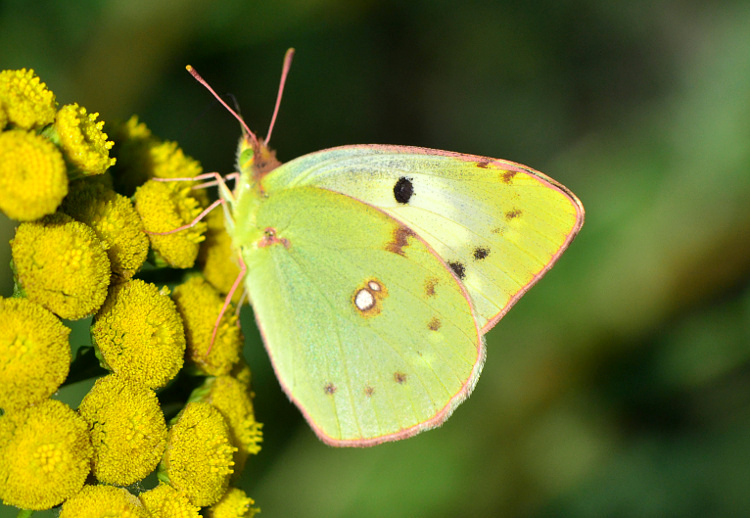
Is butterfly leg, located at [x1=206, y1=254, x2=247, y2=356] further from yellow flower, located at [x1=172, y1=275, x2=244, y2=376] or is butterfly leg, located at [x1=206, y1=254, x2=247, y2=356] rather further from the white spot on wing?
the white spot on wing

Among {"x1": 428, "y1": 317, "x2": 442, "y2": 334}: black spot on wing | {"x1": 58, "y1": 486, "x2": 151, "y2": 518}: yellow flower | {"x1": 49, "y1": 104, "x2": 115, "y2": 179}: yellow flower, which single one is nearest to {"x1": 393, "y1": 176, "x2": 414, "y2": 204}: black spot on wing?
{"x1": 428, "y1": 317, "x2": 442, "y2": 334}: black spot on wing

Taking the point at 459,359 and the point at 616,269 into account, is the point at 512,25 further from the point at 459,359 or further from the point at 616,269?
the point at 459,359

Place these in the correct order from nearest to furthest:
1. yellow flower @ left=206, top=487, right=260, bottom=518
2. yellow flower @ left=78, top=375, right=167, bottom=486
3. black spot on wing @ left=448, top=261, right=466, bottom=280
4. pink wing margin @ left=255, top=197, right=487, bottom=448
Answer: yellow flower @ left=78, top=375, right=167, bottom=486 < yellow flower @ left=206, top=487, right=260, bottom=518 < pink wing margin @ left=255, top=197, right=487, bottom=448 < black spot on wing @ left=448, top=261, right=466, bottom=280

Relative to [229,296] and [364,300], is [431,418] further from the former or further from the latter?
[229,296]

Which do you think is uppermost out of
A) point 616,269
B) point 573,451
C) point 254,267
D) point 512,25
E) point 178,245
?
point 512,25

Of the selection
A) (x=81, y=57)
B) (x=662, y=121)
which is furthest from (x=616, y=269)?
(x=81, y=57)

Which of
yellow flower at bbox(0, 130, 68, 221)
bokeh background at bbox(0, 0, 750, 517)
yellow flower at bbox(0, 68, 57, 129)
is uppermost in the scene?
yellow flower at bbox(0, 68, 57, 129)

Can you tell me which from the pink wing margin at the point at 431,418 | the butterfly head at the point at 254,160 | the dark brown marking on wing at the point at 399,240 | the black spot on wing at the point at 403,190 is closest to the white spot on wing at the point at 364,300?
the dark brown marking on wing at the point at 399,240

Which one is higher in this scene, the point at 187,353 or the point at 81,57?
the point at 81,57
